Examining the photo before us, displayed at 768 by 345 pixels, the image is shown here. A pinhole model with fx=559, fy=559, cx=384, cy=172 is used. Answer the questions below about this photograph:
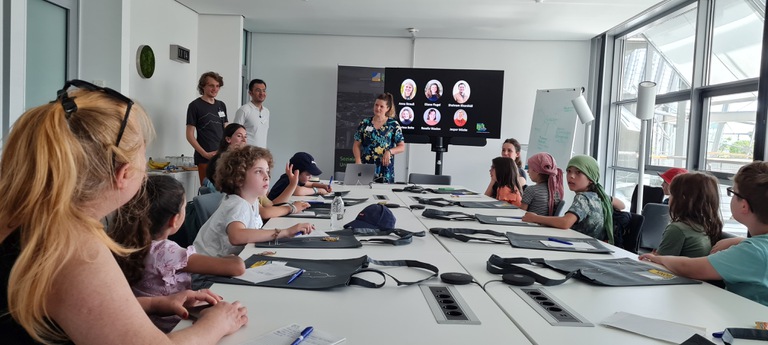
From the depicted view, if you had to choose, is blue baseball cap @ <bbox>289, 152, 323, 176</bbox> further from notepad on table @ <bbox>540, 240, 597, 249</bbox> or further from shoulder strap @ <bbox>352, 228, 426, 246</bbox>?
notepad on table @ <bbox>540, 240, 597, 249</bbox>

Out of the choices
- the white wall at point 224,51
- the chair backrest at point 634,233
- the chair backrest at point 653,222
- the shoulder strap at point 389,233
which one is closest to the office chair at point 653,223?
the chair backrest at point 653,222

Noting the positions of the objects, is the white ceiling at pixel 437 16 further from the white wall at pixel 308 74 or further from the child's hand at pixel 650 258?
the child's hand at pixel 650 258

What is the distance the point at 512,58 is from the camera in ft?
27.0

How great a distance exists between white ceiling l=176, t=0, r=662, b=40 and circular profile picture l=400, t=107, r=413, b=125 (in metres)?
1.14

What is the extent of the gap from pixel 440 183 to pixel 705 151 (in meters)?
2.69

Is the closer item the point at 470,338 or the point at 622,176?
the point at 470,338

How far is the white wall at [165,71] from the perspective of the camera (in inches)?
216

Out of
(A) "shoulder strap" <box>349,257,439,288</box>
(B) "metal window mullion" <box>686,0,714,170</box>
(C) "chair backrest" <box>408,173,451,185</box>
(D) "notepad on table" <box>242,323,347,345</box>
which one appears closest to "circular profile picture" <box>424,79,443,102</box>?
(C) "chair backrest" <box>408,173,451,185</box>

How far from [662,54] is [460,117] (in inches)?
99.9

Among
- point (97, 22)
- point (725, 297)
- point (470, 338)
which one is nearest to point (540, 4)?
point (97, 22)

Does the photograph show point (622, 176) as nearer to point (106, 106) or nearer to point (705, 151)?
point (705, 151)

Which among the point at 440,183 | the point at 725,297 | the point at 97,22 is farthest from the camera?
the point at 440,183

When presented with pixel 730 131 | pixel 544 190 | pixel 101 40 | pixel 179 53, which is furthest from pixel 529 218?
pixel 179 53

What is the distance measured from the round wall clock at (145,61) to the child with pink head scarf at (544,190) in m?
3.91
